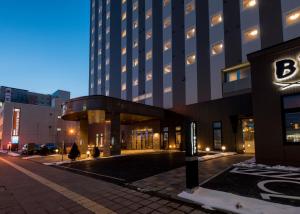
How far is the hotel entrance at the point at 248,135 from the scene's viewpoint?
2223cm

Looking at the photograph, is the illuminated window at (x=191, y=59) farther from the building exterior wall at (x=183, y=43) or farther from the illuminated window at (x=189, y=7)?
the illuminated window at (x=189, y=7)

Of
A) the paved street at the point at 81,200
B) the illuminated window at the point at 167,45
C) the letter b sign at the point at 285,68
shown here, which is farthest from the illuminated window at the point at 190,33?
the paved street at the point at 81,200

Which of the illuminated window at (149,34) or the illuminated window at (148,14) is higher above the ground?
the illuminated window at (148,14)

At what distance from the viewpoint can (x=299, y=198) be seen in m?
6.22

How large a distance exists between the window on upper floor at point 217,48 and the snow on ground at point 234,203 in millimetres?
22552

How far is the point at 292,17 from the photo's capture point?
66.1ft

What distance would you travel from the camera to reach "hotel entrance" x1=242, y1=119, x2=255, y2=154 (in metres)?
22.2

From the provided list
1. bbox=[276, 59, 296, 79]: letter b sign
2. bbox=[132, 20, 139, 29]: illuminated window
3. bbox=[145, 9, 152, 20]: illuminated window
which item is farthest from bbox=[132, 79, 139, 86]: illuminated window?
bbox=[276, 59, 296, 79]: letter b sign

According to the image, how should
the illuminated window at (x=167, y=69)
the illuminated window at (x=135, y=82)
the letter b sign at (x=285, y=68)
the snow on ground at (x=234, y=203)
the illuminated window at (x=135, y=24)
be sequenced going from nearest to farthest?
the snow on ground at (x=234, y=203)
the letter b sign at (x=285, y=68)
the illuminated window at (x=167, y=69)
the illuminated window at (x=135, y=82)
the illuminated window at (x=135, y=24)

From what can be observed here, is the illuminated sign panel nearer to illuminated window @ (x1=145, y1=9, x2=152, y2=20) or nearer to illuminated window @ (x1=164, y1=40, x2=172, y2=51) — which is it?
illuminated window @ (x1=145, y1=9, x2=152, y2=20)

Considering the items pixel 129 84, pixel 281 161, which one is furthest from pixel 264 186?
pixel 129 84

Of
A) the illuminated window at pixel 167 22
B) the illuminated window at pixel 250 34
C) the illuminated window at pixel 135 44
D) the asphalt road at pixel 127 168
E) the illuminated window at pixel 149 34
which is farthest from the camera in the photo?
the illuminated window at pixel 135 44

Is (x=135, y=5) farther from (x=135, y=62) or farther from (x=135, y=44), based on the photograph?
(x=135, y=62)

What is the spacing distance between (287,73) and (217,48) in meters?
15.8
